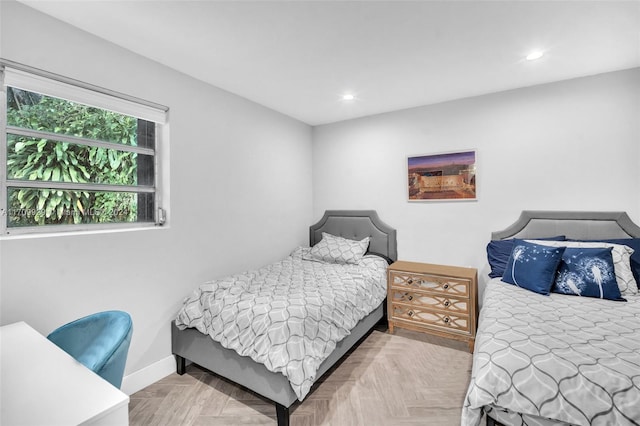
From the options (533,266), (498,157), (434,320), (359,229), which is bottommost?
(434,320)

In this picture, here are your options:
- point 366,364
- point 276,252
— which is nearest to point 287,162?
point 276,252

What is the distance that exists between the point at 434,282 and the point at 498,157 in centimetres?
149

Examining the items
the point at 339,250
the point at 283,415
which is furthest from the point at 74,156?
the point at 339,250

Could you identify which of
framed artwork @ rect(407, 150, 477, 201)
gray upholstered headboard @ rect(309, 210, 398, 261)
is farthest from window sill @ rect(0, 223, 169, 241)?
framed artwork @ rect(407, 150, 477, 201)

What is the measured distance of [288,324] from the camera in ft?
6.02

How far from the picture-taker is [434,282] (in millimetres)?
2826

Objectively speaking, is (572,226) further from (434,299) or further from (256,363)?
(256,363)

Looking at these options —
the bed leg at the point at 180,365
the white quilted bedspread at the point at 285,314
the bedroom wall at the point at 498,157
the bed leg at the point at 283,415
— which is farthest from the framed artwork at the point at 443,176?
the bed leg at the point at 180,365

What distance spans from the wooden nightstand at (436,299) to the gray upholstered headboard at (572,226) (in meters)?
0.62

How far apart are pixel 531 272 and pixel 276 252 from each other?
256 cm

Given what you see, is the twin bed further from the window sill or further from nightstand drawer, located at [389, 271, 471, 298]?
the window sill

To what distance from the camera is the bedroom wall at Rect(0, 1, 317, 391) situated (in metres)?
1.69

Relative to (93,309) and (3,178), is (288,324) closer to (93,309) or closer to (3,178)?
(93,309)

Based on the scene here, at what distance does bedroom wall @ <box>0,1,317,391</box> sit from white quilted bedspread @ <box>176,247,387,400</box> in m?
0.32
